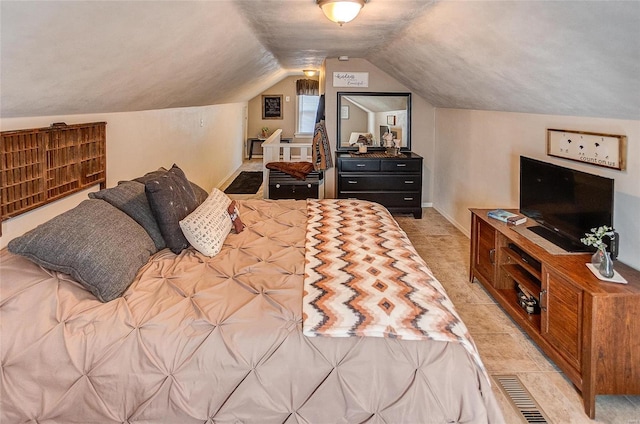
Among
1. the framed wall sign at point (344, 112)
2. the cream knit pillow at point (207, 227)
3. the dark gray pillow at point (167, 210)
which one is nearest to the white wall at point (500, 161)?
the framed wall sign at point (344, 112)

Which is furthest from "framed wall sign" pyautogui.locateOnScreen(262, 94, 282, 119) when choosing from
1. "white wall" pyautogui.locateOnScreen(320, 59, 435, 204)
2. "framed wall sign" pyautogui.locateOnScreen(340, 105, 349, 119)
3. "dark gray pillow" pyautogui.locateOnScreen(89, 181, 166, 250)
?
"dark gray pillow" pyautogui.locateOnScreen(89, 181, 166, 250)

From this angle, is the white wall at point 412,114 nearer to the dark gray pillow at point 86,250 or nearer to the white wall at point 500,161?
the white wall at point 500,161

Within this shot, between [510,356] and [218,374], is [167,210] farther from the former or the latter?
[510,356]

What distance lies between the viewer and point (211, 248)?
232cm

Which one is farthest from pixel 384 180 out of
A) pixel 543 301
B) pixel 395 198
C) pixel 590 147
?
pixel 543 301

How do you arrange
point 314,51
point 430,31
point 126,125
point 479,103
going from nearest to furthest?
point 430,31
point 126,125
point 479,103
point 314,51

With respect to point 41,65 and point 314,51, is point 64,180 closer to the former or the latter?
point 41,65

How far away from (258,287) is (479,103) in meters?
3.16

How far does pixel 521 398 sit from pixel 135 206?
215cm

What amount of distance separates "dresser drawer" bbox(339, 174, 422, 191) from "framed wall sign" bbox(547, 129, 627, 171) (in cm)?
245

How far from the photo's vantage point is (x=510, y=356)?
258 centimetres

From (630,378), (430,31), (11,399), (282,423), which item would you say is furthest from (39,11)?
(630,378)

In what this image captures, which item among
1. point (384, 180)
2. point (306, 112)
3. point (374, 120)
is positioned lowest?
point (384, 180)

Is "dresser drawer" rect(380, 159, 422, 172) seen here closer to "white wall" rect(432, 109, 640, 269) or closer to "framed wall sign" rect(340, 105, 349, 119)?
"white wall" rect(432, 109, 640, 269)
